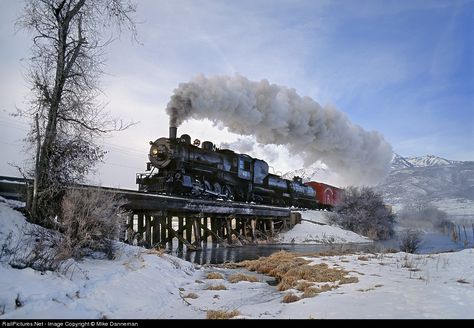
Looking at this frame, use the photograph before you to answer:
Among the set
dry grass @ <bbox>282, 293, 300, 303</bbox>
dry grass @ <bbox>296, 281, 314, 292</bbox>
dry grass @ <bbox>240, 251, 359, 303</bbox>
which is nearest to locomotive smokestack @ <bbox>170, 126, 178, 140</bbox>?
dry grass @ <bbox>240, 251, 359, 303</bbox>

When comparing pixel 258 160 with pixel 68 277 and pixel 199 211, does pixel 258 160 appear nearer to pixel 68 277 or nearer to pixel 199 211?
pixel 199 211

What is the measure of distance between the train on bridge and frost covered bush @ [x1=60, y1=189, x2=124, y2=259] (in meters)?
9.26

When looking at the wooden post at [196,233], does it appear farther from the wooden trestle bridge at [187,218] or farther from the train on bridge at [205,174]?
the train on bridge at [205,174]

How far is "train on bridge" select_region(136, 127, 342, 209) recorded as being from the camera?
18.5m

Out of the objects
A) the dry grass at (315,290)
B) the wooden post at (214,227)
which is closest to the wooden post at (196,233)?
the wooden post at (214,227)

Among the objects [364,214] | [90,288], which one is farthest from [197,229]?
[364,214]

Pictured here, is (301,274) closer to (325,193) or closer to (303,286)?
(303,286)

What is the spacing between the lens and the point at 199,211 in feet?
57.0

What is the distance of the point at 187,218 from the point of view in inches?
696

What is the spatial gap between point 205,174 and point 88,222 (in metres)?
12.6

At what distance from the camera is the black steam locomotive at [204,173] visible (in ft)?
60.5

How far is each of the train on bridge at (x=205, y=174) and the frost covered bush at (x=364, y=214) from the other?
7.63m

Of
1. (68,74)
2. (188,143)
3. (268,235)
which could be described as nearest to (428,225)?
(268,235)

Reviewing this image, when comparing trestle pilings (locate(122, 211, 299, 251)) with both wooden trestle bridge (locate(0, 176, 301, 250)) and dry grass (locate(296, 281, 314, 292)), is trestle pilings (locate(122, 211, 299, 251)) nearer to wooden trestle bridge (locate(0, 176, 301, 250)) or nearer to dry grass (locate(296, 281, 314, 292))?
wooden trestle bridge (locate(0, 176, 301, 250))
